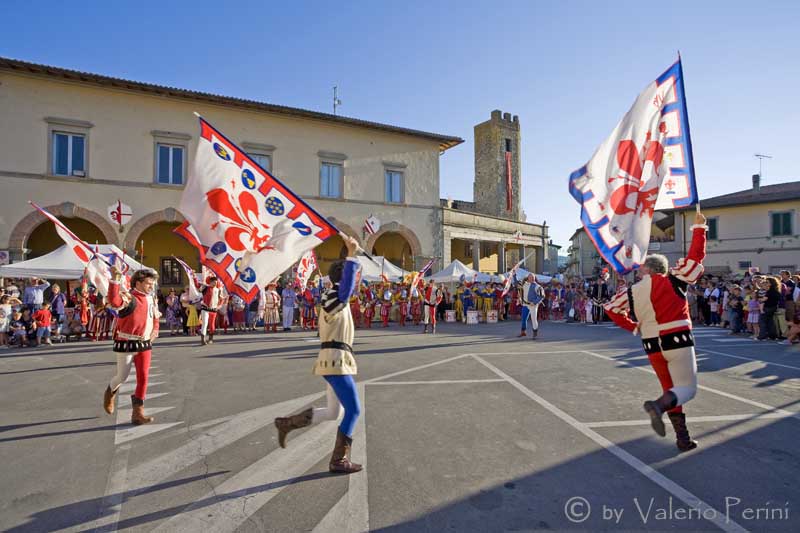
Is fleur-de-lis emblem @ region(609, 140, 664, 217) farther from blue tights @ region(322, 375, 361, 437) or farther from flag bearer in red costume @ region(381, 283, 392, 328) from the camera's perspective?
flag bearer in red costume @ region(381, 283, 392, 328)

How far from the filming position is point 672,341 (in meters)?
4.52

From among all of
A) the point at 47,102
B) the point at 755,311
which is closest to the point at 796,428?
the point at 755,311

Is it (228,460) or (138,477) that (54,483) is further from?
(228,460)

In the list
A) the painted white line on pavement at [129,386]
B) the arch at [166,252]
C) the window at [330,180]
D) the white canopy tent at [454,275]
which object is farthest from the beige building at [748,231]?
the painted white line on pavement at [129,386]

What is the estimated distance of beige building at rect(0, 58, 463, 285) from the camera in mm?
19953

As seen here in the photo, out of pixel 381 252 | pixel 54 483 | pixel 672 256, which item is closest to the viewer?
pixel 54 483

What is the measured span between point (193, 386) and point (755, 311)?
16072mm

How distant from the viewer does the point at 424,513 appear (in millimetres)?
3395

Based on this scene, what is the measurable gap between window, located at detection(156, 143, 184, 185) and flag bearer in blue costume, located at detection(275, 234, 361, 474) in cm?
2172

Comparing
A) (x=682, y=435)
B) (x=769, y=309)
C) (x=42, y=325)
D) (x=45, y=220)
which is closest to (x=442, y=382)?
(x=682, y=435)

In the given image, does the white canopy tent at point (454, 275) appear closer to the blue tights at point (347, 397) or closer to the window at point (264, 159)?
the window at point (264, 159)

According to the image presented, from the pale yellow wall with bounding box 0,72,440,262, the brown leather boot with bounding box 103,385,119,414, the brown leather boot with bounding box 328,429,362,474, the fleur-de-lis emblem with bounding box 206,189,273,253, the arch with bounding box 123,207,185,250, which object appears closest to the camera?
the brown leather boot with bounding box 328,429,362,474

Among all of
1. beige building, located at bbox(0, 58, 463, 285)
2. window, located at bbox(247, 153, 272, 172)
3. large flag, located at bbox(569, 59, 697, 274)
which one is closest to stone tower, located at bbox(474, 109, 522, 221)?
beige building, located at bbox(0, 58, 463, 285)

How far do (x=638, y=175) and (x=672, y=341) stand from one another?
217 centimetres
